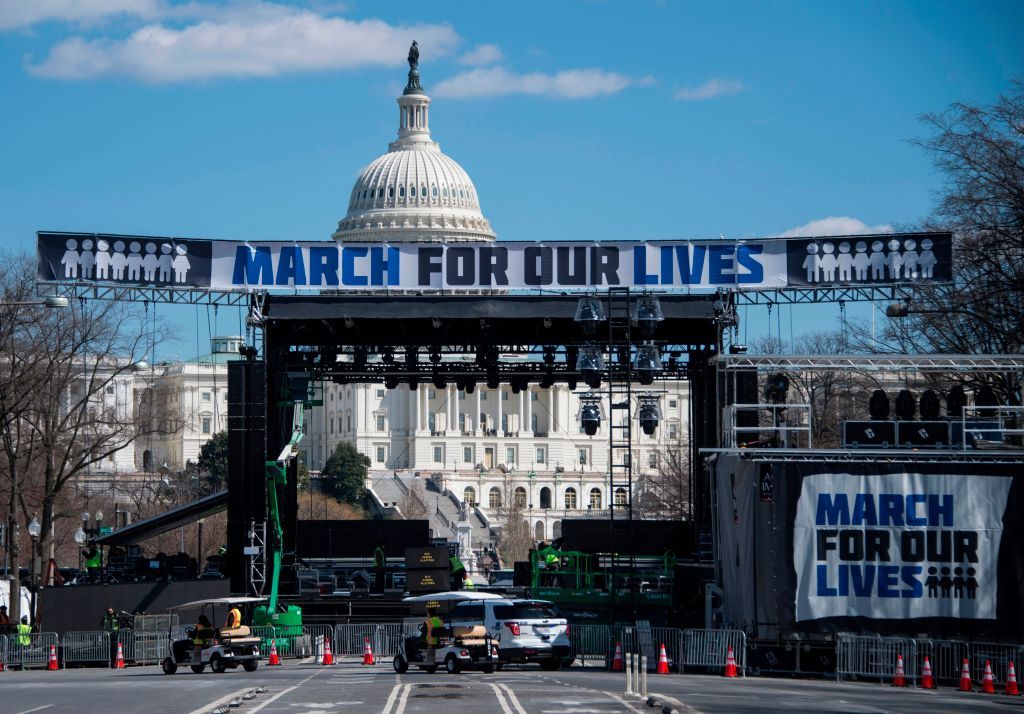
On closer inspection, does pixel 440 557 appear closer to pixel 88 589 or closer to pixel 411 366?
pixel 411 366

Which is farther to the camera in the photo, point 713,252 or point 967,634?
point 713,252

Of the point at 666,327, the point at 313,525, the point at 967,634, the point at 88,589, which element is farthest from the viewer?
the point at 313,525

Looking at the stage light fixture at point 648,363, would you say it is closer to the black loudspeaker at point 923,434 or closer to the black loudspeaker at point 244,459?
the black loudspeaker at point 923,434

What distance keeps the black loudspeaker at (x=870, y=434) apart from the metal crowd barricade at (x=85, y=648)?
63.4 ft

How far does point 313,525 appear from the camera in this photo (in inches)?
2771

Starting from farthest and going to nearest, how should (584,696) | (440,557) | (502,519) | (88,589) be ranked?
(502,519), (440,557), (88,589), (584,696)

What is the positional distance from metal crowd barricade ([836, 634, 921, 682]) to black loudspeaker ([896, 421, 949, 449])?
4591mm

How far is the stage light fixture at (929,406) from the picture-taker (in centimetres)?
4134

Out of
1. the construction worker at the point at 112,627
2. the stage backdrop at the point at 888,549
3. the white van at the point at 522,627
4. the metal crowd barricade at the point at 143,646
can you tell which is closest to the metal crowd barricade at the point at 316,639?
the metal crowd barricade at the point at 143,646

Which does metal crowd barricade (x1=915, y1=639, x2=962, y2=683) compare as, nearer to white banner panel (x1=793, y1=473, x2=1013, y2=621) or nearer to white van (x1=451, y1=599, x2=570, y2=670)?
white banner panel (x1=793, y1=473, x2=1013, y2=621)

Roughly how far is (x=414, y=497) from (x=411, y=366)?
111m

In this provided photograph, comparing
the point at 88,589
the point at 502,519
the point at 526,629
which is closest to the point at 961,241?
the point at 526,629

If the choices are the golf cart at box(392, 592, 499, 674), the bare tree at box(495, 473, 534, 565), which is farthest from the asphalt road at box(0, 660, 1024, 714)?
the bare tree at box(495, 473, 534, 565)

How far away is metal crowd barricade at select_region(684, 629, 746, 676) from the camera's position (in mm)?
38375
